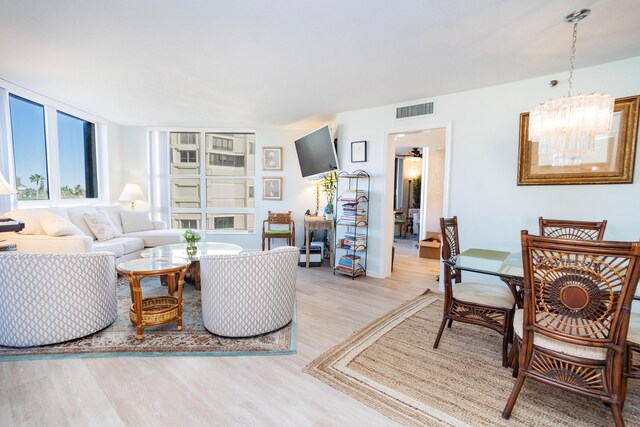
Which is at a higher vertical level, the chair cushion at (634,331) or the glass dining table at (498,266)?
the glass dining table at (498,266)

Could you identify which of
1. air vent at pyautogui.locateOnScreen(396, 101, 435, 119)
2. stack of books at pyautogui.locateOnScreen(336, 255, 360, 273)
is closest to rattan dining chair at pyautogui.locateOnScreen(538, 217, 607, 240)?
air vent at pyautogui.locateOnScreen(396, 101, 435, 119)

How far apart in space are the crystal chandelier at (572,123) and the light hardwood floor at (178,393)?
86.4 inches

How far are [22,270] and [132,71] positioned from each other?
2.09m

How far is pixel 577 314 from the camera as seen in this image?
4.61ft

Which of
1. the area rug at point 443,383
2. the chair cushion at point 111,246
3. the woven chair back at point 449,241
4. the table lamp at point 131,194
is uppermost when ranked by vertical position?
the table lamp at point 131,194

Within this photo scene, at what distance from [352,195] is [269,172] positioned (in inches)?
87.1

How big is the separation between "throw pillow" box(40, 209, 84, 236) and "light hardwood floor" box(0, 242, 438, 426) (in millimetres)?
1720

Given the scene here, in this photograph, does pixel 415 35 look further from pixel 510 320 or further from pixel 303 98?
pixel 510 320

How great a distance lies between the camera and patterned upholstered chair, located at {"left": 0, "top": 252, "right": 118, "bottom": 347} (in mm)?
2094

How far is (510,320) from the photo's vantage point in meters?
2.13

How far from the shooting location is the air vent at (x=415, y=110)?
12.2ft

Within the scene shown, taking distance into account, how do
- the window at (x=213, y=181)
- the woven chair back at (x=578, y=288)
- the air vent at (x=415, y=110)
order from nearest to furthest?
the woven chair back at (x=578, y=288)
the air vent at (x=415, y=110)
the window at (x=213, y=181)

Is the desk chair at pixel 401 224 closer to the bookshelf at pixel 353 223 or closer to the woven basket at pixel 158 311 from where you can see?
the bookshelf at pixel 353 223

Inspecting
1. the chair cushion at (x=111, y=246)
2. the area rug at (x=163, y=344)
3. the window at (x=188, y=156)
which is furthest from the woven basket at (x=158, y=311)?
the window at (x=188, y=156)
